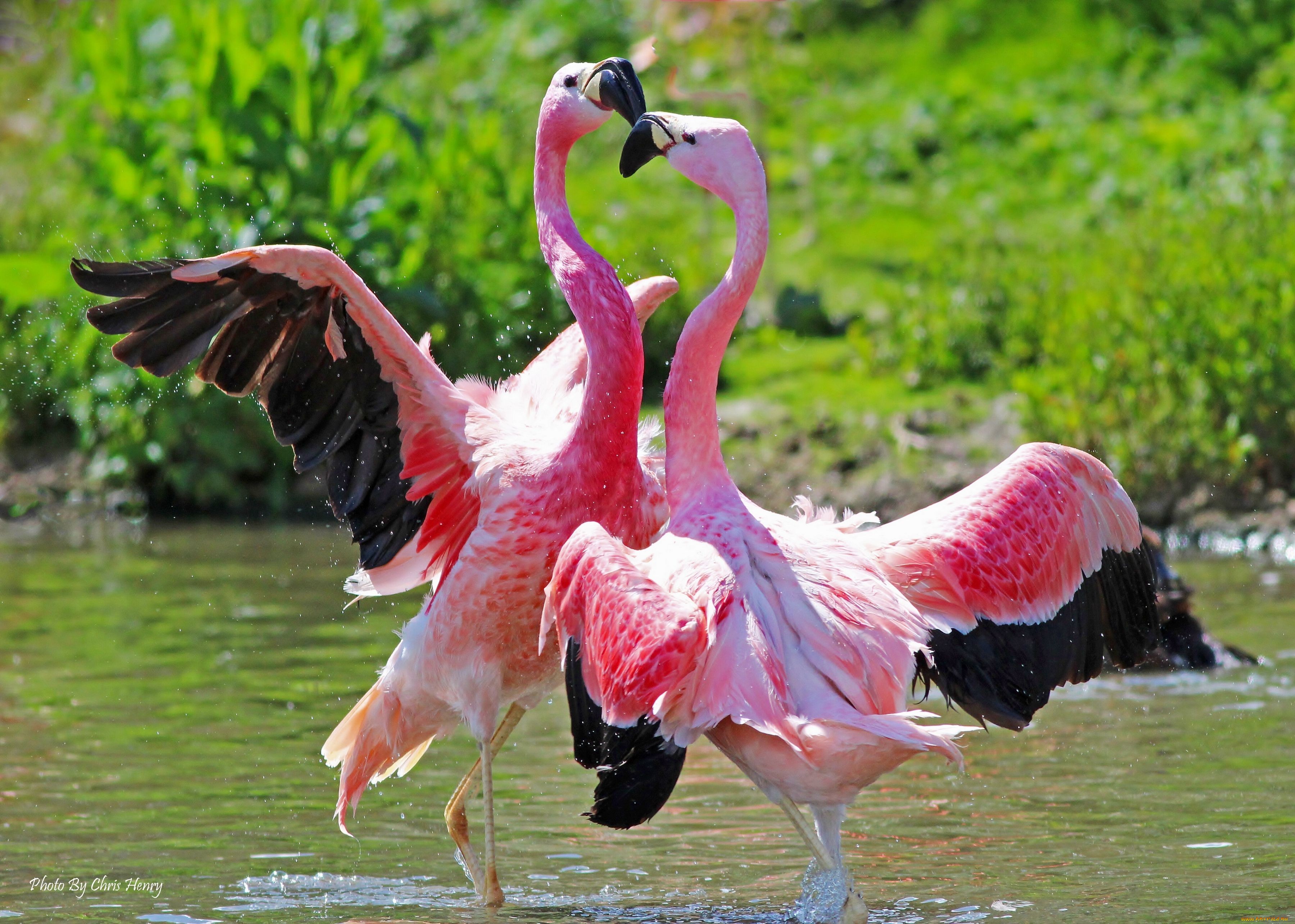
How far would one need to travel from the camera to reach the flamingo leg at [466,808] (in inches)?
204

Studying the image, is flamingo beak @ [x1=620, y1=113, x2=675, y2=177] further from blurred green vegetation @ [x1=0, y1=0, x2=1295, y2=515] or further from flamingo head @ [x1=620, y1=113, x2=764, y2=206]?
blurred green vegetation @ [x1=0, y1=0, x2=1295, y2=515]

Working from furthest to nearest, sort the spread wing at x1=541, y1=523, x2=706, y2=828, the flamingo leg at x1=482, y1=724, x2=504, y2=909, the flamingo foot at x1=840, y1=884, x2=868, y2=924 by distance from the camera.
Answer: the flamingo leg at x1=482, y1=724, x2=504, y2=909 → the flamingo foot at x1=840, y1=884, x2=868, y2=924 → the spread wing at x1=541, y1=523, x2=706, y2=828

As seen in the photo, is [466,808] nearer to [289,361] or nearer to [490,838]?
[490,838]

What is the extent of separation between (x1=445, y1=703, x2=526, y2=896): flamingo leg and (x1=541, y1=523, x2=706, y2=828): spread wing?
95cm

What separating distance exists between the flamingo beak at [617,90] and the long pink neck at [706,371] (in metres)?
0.44

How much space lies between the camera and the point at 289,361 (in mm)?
5234

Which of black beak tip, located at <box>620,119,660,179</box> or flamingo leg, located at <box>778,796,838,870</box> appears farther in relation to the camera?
black beak tip, located at <box>620,119,660,179</box>

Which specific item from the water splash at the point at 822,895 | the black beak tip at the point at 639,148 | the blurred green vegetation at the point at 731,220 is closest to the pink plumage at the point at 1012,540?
the water splash at the point at 822,895

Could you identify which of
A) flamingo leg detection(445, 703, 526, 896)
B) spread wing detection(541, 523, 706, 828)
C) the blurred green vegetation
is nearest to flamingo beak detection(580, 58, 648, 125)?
spread wing detection(541, 523, 706, 828)

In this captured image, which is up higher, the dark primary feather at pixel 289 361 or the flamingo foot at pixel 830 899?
the dark primary feather at pixel 289 361

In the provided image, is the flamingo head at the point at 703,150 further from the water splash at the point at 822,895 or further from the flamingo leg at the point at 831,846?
the water splash at the point at 822,895

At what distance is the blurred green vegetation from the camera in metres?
9.64

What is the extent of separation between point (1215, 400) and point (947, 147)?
6757mm

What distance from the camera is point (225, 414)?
424 inches
